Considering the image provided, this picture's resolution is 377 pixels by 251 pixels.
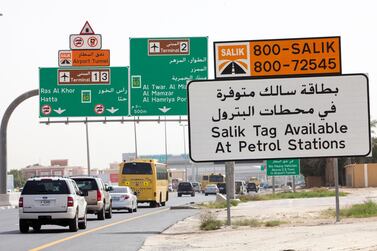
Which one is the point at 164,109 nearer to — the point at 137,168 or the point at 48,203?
the point at 137,168

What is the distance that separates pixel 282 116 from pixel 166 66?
2501cm

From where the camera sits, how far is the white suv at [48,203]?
2852 centimetres

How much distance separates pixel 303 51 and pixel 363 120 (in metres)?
2.55

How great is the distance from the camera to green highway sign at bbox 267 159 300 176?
64250mm

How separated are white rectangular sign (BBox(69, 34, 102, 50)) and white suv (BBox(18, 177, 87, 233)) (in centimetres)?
2152

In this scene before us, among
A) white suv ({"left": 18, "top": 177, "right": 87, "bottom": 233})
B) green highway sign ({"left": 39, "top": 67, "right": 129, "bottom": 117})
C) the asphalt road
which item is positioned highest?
green highway sign ({"left": 39, "top": 67, "right": 129, "bottom": 117})

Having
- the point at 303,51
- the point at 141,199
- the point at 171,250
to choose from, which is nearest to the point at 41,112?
the point at 141,199

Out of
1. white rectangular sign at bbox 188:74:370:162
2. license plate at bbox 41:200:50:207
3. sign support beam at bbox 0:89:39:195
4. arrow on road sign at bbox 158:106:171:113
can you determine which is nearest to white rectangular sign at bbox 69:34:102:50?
sign support beam at bbox 0:89:39:195

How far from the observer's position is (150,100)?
49.6 m

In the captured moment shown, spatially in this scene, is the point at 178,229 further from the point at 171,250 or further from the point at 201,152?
the point at 171,250

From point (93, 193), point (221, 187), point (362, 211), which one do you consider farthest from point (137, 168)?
point (221, 187)

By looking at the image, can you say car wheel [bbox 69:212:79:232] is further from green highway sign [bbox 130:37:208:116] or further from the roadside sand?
green highway sign [bbox 130:37:208:116]

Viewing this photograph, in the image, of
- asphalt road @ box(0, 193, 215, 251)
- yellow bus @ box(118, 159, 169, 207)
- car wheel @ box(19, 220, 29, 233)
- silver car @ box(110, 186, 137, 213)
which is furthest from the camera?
yellow bus @ box(118, 159, 169, 207)

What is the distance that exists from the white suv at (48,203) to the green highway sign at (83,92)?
839 inches
